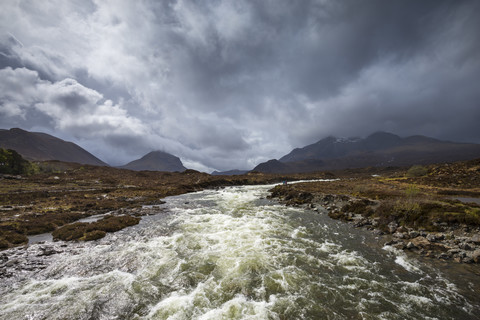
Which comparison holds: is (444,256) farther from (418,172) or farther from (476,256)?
(418,172)

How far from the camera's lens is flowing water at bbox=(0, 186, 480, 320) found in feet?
22.1

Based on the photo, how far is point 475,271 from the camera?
28.9ft

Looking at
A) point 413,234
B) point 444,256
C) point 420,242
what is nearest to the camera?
point 444,256

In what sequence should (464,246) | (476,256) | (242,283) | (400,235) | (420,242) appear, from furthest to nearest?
(400,235) < (420,242) < (464,246) < (476,256) < (242,283)

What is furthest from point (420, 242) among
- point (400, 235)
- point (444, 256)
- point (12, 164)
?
point (12, 164)

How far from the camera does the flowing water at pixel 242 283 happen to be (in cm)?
672

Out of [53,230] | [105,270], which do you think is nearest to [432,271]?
[105,270]

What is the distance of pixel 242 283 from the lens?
8320 mm

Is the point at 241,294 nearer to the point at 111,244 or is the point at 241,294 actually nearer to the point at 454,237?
the point at 111,244

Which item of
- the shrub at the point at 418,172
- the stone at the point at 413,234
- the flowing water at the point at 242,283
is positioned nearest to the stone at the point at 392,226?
the stone at the point at 413,234

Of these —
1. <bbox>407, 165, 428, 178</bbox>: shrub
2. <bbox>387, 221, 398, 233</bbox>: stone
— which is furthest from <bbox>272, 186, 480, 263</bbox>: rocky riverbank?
<bbox>407, 165, 428, 178</bbox>: shrub

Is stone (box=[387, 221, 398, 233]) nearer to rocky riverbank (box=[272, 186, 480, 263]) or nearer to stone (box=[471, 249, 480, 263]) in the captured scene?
rocky riverbank (box=[272, 186, 480, 263])

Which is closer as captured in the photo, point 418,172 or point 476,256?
point 476,256

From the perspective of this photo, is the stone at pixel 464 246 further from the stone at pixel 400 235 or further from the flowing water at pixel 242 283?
the flowing water at pixel 242 283
